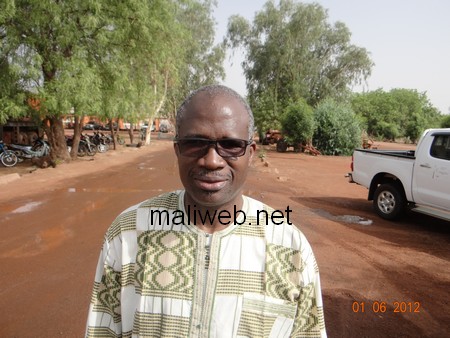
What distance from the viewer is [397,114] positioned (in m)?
53.2

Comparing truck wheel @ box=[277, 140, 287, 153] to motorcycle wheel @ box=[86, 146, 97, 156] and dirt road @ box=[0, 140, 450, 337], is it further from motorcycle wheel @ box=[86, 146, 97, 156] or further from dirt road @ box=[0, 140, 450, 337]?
dirt road @ box=[0, 140, 450, 337]

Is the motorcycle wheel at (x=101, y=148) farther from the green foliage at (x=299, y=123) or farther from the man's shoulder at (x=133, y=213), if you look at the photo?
the man's shoulder at (x=133, y=213)

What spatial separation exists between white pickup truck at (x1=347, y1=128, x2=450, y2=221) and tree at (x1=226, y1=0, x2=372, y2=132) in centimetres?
2148

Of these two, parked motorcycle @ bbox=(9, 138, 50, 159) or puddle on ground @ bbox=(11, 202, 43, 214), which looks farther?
parked motorcycle @ bbox=(9, 138, 50, 159)

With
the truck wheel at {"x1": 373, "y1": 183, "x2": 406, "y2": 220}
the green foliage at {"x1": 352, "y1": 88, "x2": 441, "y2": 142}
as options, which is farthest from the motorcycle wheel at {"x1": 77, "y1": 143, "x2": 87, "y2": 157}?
the green foliage at {"x1": 352, "y1": 88, "x2": 441, "y2": 142}

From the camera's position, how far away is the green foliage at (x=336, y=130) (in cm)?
2311

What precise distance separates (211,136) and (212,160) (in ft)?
0.28

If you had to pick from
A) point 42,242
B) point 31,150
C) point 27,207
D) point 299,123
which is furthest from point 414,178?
point 299,123

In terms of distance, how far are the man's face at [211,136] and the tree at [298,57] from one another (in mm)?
27630

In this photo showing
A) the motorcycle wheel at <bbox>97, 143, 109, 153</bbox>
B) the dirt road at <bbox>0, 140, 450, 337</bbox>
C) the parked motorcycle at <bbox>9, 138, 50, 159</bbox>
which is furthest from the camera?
the motorcycle wheel at <bbox>97, 143, 109, 153</bbox>

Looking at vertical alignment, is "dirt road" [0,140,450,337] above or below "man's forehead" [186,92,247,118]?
below

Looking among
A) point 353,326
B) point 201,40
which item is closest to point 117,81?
point 353,326

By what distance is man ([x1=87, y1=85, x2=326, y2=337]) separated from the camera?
3.96 feet
